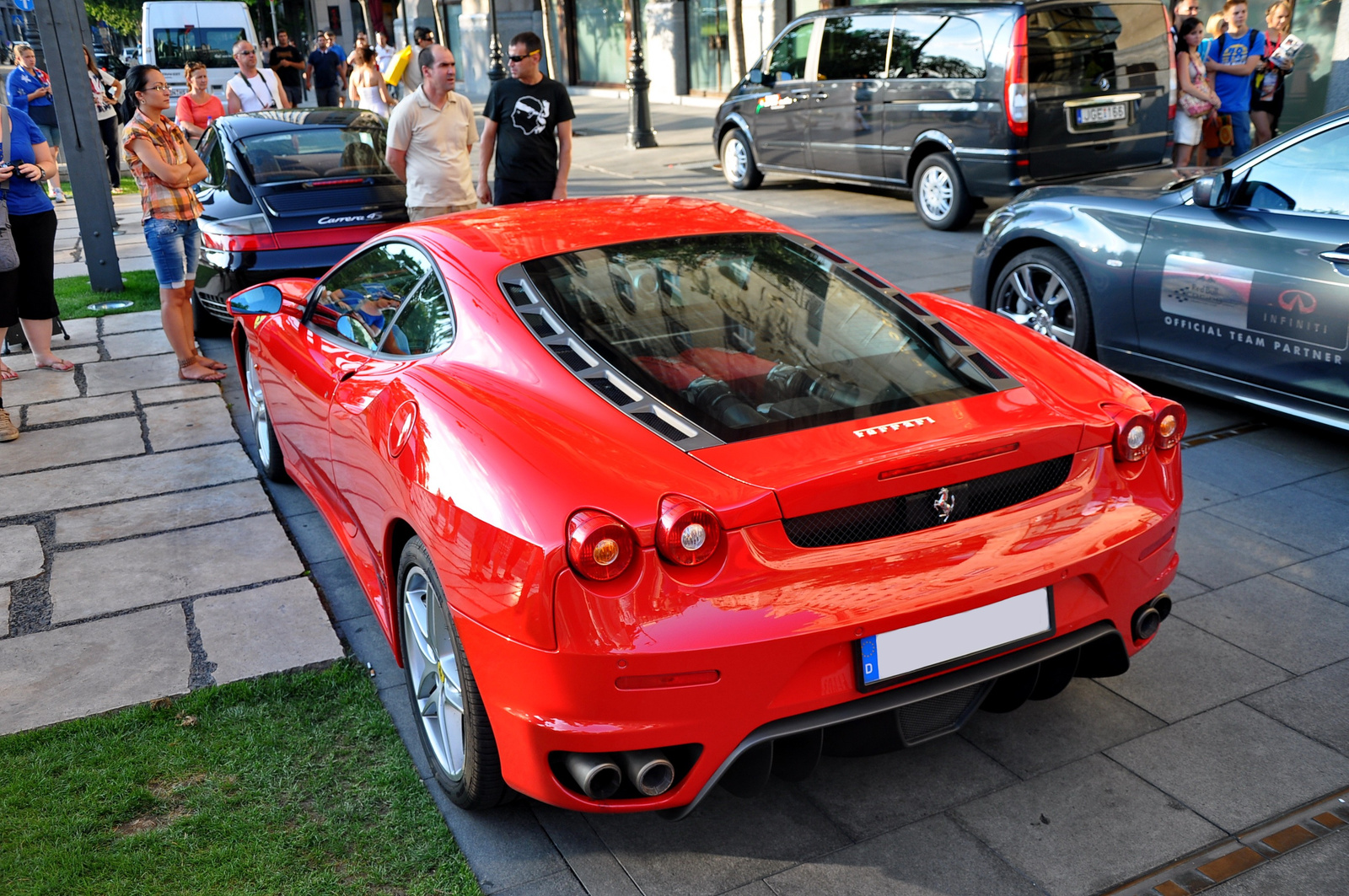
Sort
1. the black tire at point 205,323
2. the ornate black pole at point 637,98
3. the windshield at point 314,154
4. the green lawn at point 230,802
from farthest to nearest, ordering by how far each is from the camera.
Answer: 1. the ornate black pole at point 637,98
2. the black tire at point 205,323
3. the windshield at point 314,154
4. the green lawn at point 230,802

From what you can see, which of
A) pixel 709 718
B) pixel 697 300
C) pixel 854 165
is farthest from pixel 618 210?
pixel 854 165

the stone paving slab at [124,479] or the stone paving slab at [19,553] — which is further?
the stone paving slab at [124,479]

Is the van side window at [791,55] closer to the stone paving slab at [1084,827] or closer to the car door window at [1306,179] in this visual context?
the car door window at [1306,179]

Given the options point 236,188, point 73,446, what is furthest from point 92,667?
point 236,188

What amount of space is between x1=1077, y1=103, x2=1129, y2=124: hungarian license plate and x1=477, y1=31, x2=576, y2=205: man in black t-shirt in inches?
188

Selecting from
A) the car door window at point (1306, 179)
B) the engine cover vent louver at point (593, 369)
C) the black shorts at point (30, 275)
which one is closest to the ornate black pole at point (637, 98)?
the black shorts at point (30, 275)

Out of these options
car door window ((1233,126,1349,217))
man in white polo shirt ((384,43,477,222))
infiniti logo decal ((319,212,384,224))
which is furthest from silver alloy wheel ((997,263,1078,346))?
infiniti logo decal ((319,212,384,224))

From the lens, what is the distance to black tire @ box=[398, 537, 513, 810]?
8.79 feet

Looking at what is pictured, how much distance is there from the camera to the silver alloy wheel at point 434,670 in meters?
2.84

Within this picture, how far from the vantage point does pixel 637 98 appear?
17641 millimetres

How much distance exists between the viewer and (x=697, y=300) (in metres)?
3.26

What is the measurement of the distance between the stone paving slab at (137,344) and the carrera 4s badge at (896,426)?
6.41 m

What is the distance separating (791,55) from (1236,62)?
4.40 m

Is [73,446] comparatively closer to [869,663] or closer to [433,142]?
[433,142]
